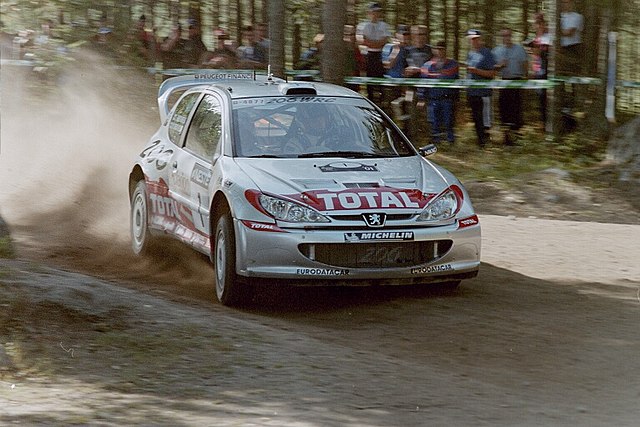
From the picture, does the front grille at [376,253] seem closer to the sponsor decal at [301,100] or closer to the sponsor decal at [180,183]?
the sponsor decal at [180,183]

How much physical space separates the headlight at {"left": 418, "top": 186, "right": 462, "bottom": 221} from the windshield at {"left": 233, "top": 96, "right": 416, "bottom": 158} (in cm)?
90

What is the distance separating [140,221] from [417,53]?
8.12 metres

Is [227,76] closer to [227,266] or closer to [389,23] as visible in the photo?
[227,266]

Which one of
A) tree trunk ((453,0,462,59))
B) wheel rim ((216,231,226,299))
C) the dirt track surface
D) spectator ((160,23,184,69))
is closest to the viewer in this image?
the dirt track surface

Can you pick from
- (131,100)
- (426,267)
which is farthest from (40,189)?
(426,267)

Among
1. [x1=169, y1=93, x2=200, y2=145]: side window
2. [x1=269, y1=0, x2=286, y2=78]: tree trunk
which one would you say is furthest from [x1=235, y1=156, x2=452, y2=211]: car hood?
[x1=269, y1=0, x2=286, y2=78]: tree trunk

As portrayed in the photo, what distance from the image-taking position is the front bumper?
8609 mm

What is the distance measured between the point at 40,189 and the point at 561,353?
9900mm

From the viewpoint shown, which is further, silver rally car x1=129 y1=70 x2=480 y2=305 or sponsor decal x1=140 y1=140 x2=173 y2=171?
sponsor decal x1=140 y1=140 x2=173 y2=171

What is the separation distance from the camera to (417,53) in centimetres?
1852

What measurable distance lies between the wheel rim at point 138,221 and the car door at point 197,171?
963 mm

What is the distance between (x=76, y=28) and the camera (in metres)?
22.5

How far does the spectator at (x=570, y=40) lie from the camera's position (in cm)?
1742

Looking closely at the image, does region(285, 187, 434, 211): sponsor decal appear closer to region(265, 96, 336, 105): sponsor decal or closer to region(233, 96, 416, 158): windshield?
region(233, 96, 416, 158): windshield
